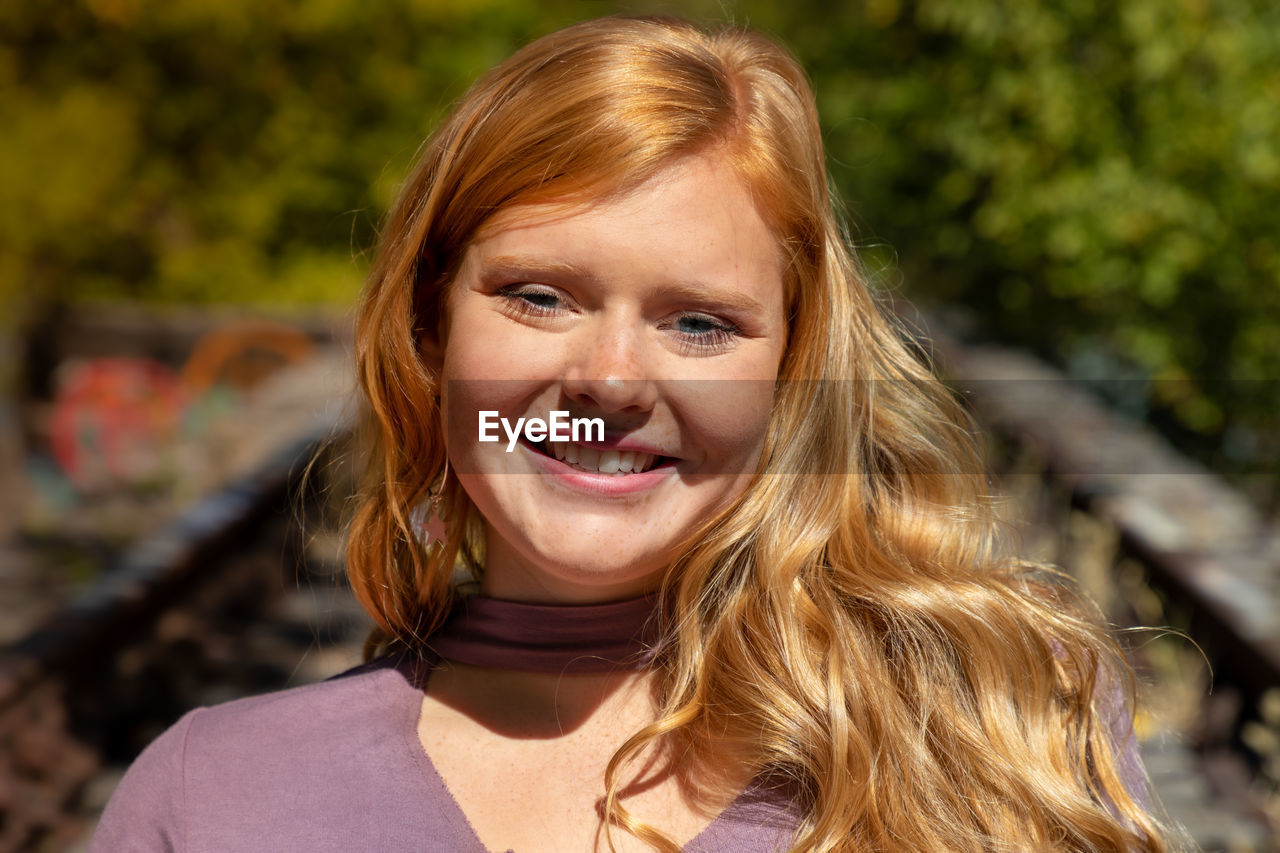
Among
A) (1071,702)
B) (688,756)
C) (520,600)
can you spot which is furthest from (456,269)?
(1071,702)

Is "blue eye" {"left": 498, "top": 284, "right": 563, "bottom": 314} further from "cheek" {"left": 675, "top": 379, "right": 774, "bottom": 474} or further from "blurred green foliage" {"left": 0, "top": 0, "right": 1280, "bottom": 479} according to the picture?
"blurred green foliage" {"left": 0, "top": 0, "right": 1280, "bottom": 479}

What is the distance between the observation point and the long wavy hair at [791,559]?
133 cm

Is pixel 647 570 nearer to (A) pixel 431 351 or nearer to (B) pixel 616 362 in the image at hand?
(B) pixel 616 362

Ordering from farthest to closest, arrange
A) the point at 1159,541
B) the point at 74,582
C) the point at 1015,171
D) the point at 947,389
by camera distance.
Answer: the point at 74,582, the point at 1015,171, the point at 1159,541, the point at 947,389

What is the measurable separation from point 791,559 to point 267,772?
0.61 metres

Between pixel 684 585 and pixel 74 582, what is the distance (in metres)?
6.97

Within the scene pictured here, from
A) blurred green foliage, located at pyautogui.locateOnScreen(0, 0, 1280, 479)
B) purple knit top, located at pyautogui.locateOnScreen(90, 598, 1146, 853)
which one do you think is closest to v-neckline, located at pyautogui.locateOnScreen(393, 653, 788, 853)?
purple knit top, located at pyautogui.locateOnScreen(90, 598, 1146, 853)

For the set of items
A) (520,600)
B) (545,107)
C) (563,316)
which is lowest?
(520,600)

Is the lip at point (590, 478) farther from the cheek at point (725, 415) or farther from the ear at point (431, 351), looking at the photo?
the ear at point (431, 351)

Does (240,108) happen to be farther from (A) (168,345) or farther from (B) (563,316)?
(B) (563,316)

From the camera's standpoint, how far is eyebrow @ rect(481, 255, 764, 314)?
1266mm

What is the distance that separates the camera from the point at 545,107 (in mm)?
1326

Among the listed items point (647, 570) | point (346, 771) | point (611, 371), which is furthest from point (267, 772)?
point (611, 371)

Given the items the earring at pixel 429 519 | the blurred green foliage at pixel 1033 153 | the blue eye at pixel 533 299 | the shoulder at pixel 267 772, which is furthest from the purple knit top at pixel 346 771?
the blurred green foliage at pixel 1033 153
